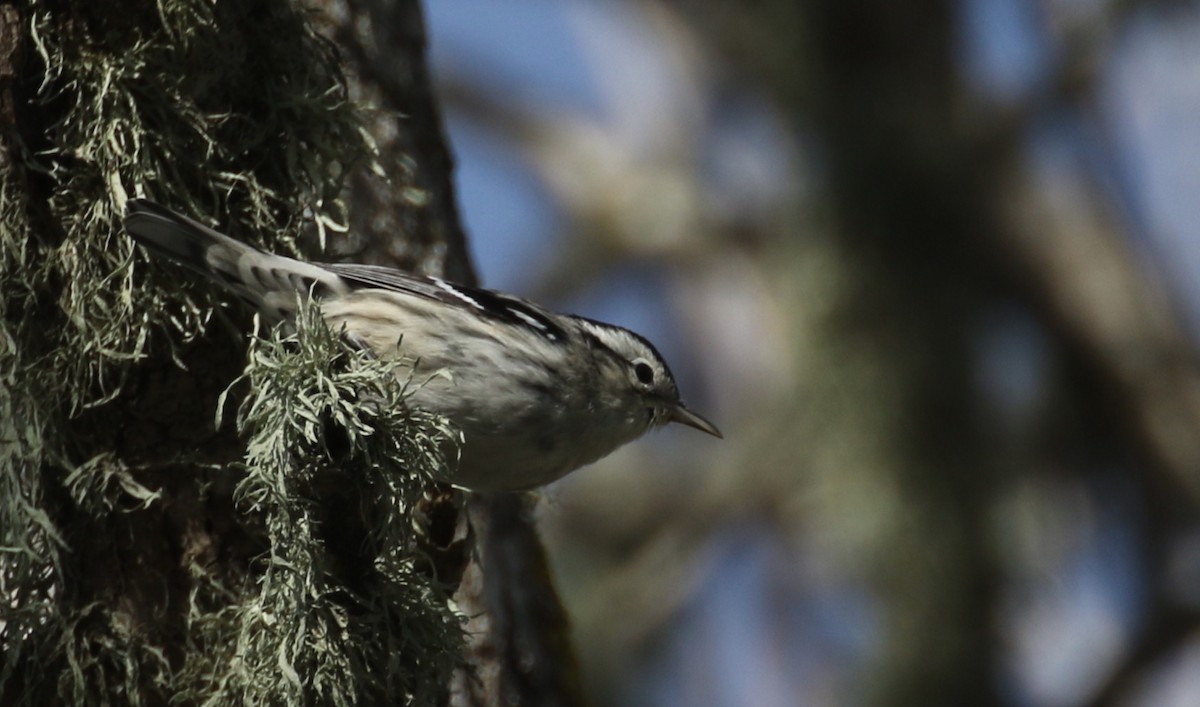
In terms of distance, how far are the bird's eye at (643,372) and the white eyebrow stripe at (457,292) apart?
2.65 feet

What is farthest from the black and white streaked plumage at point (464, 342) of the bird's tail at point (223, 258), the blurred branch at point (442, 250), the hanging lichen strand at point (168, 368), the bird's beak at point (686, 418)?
the bird's beak at point (686, 418)

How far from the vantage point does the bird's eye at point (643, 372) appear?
5117 millimetres

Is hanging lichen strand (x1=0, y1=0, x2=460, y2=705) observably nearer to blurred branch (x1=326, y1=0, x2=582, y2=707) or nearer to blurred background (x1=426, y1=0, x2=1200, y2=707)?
blurred branch (x1=326, y1=0, x2=582, y2=707)

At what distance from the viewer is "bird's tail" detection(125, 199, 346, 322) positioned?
3.75 m

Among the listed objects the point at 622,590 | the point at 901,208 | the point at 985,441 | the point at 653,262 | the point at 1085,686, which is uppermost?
the point at 901,208

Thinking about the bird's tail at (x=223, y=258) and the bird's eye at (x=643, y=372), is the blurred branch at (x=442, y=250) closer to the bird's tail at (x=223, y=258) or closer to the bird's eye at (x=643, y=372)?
the bird's eye at (x=643, y=372)

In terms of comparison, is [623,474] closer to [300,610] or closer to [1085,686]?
[1085,686]

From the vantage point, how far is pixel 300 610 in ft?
11.5

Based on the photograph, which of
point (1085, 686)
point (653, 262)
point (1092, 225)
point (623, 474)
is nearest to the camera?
point (1085, 686)

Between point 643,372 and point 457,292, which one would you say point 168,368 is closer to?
point 457,292

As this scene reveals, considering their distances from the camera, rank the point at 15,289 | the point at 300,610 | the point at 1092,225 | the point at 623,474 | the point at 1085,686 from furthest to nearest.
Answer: the point at 623,474
the point at 1092,225
the point at 1085,686
the point at 15,289
the point at 300,610

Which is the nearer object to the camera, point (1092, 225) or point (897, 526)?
point (897, 526)

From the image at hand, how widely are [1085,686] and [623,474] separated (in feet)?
13.7

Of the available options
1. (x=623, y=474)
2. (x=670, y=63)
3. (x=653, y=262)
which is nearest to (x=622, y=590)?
(x=623, y=474)
